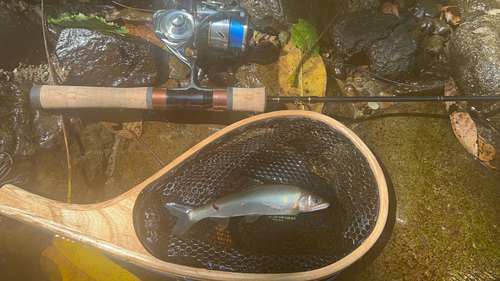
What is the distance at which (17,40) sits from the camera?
3139 mm

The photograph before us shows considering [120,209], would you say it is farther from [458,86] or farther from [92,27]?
[458,86]

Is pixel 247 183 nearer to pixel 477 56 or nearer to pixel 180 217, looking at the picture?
pixel 180 217

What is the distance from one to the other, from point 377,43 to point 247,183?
2.58 meters

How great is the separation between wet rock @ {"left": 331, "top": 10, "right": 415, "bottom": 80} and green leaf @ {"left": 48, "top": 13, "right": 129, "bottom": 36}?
2.93 metres

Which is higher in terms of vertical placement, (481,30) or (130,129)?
(481,30)

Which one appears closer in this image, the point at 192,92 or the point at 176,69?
the point at 192,92

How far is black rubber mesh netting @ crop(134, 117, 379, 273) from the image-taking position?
247 cm

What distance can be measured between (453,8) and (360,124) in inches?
96.1

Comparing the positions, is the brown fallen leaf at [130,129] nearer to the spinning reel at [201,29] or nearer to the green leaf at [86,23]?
the spinning reel at [201,29]

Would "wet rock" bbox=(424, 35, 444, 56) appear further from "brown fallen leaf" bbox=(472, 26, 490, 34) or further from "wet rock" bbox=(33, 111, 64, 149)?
"wet rock" bbox=(33, 111, 64, 149)

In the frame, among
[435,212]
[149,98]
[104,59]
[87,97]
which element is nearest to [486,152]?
[435,212]

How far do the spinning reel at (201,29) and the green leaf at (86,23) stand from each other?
711 millimetres

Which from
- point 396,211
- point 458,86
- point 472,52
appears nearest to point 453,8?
point 472,52

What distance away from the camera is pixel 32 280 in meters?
2.88
